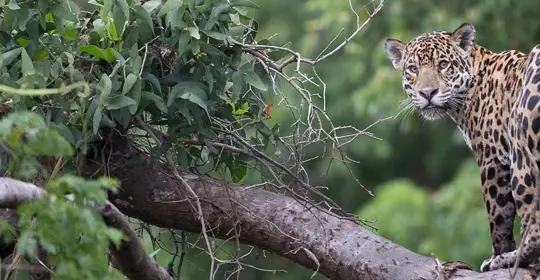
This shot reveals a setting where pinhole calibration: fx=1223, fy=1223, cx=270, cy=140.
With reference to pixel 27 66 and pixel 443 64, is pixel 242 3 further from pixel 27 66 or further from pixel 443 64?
pixel 443 64

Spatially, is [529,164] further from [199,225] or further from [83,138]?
[83,138]

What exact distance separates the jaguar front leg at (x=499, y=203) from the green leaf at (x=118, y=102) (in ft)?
6.59

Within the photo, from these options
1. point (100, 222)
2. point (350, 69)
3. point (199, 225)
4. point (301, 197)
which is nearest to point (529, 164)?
point (301, 197)

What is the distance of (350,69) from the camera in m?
14.8

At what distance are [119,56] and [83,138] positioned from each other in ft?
1.21

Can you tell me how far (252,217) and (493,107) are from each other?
1405 mm

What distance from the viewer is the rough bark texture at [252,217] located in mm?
5453

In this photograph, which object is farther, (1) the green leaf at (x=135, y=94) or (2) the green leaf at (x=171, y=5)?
(2) the green leaf at (x=171, y=5)

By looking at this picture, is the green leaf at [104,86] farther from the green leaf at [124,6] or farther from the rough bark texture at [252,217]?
the rough bark texture at [252,217]

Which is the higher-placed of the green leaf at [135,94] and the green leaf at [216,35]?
the green leaf at [216,35]

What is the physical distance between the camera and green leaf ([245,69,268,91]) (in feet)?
17.3

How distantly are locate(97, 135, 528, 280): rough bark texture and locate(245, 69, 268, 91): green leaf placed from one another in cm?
54

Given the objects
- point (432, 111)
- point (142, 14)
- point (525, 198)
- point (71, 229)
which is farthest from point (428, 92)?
point (71, 229)

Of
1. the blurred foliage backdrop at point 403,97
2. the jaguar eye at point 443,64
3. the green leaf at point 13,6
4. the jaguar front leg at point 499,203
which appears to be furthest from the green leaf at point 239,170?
the blurred foliage backdrop at point 403,97
